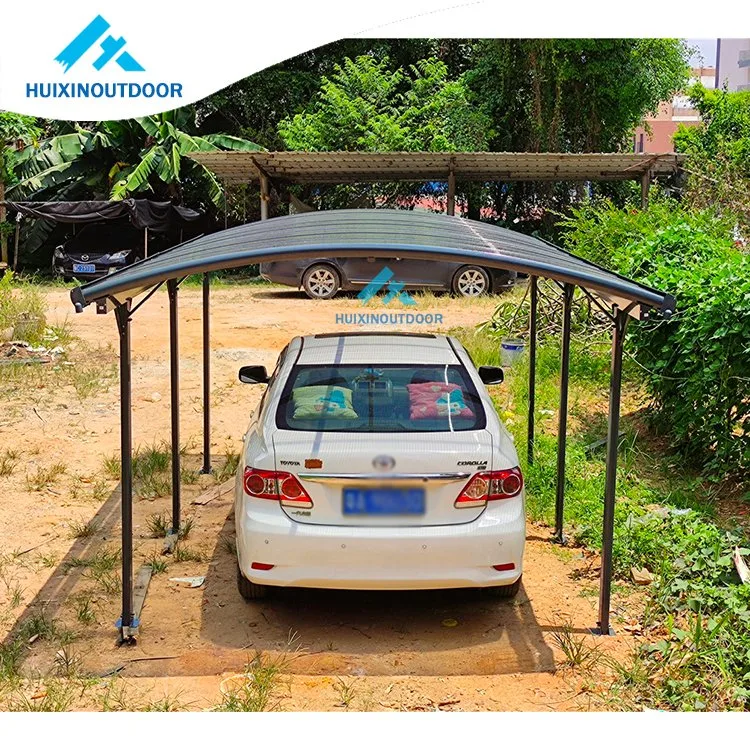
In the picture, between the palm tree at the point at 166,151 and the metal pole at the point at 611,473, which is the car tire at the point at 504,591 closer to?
the metal pole at the point at 611,473

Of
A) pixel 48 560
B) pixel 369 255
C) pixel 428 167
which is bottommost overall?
pixel 48 560

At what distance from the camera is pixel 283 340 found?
44.9 ft

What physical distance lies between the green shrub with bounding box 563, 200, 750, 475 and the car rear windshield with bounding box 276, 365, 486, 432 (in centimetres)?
232

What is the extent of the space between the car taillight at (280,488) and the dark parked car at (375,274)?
508 inches

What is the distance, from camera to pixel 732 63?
59.2 metres

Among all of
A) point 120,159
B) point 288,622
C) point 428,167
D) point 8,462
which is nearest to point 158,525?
point 288,622

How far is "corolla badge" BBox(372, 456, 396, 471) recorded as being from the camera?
448 cm

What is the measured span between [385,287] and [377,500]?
45.0 ft

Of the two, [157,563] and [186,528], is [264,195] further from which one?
[157,563]

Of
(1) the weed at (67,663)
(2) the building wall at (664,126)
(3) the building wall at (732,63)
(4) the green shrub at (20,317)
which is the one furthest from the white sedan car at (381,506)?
(3) the building wall at (732,63)

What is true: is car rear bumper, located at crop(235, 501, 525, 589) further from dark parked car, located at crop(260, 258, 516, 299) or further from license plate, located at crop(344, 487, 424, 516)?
dark parked car, located at crop(260, 258, 516, 299)

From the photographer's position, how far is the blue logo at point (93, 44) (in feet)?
57.2
